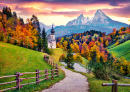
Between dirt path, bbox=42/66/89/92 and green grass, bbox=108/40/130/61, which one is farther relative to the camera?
green grass, bbox=108/40/130/61

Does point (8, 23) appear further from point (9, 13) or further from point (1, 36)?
point (9, 13)

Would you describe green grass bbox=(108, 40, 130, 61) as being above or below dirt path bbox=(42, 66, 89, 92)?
above

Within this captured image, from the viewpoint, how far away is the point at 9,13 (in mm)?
101750

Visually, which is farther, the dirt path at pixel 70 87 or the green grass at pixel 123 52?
the green grass at pixel 123 52

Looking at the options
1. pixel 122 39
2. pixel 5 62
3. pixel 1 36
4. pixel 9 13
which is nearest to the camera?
pixel 5 62

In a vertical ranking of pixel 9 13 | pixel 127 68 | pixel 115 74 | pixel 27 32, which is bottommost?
pixel 127 68

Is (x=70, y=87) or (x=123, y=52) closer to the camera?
(x=70, y=87)

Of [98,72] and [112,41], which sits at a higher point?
[112,41]

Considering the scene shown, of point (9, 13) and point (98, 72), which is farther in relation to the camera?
point (9, 13)

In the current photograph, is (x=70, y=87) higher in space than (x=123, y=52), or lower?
lower

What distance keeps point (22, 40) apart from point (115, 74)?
40567 mm

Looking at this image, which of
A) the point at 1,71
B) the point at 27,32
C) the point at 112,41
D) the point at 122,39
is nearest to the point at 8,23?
the point at 27,32

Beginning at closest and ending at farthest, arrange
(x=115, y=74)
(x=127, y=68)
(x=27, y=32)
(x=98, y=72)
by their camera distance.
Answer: (x=98, y=72), (x=115, y=74), (x=27, y=32), (x=127, y=68)

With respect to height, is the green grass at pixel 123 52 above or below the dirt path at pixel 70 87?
above
